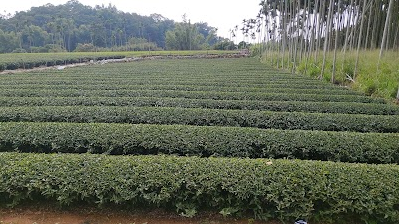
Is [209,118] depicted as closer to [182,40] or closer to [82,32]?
[182,40]

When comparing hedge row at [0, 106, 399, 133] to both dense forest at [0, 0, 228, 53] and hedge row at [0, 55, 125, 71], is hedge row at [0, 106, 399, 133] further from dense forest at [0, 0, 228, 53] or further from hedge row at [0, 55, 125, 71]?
dense forest at [0, 0, 228, 53]

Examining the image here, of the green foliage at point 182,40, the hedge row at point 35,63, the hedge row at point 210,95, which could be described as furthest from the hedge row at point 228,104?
A: the green foliage at point 182,40

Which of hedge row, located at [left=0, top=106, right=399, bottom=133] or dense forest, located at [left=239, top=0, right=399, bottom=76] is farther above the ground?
dense forest, located at [left=239, top=0, right=399, bottom=76]

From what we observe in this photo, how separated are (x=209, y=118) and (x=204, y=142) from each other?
1.96 m

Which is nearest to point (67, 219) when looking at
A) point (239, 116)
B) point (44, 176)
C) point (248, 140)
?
point (44, 176)

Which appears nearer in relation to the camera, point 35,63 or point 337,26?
point 337,26

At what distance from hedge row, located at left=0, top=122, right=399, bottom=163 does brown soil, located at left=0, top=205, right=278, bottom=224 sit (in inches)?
72.4

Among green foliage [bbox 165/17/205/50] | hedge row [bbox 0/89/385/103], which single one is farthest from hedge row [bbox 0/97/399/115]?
green foliage [bbox 165/17/205/50]

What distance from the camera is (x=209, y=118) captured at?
25.2ft

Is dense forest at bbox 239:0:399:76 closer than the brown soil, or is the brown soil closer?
the brown soil

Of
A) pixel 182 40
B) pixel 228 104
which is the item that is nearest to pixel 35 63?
pixel 228 104

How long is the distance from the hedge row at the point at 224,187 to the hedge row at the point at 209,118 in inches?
122

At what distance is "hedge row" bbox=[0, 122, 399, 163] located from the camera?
5.59 m

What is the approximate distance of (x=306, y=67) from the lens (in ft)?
68.0
